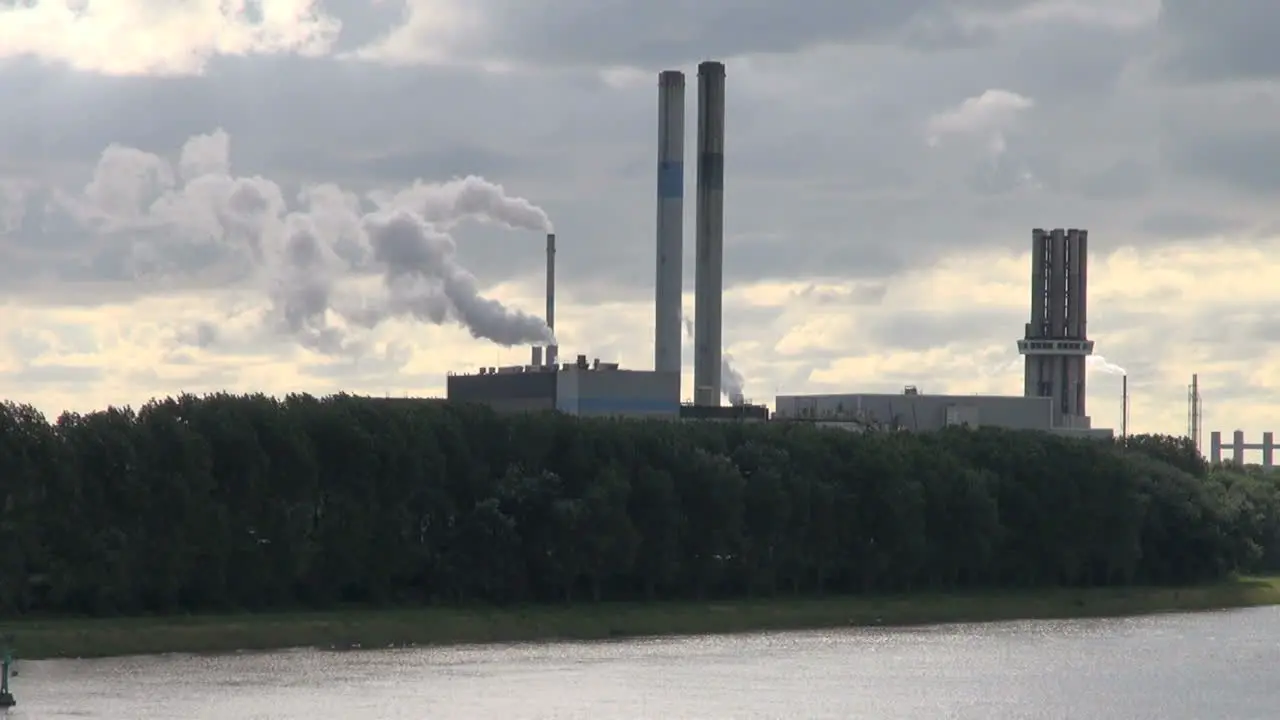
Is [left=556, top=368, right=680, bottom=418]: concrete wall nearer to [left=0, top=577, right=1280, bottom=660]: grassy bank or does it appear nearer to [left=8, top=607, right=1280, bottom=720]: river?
[left=0, top=577, right=1280, bottom=660]: grassy bank

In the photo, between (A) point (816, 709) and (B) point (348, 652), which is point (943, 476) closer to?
(B) point (348, 652)

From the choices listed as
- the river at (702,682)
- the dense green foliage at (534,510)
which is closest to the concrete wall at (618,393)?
the dense green foliage at (534,510)

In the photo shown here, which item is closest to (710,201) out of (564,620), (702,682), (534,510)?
(534,510)

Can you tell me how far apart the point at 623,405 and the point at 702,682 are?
84933 millimetres

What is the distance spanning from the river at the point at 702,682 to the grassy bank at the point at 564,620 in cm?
289

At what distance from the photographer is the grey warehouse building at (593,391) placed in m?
173

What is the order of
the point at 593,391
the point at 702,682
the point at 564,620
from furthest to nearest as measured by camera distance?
the point at 593,391
the point at 564,620
the point at 702,682

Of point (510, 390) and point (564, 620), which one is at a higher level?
point (510, 390)

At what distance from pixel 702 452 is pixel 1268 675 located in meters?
38.4

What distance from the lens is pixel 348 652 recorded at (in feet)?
332

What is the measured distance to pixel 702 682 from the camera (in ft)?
294

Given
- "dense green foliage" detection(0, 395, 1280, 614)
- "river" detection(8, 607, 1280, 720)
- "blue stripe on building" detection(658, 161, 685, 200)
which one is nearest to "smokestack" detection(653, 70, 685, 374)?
"blue stripe on building" detection(658, 161, 685, 200)

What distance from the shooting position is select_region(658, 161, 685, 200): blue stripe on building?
175125 mm

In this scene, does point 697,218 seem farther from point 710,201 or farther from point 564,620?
point 564,620
